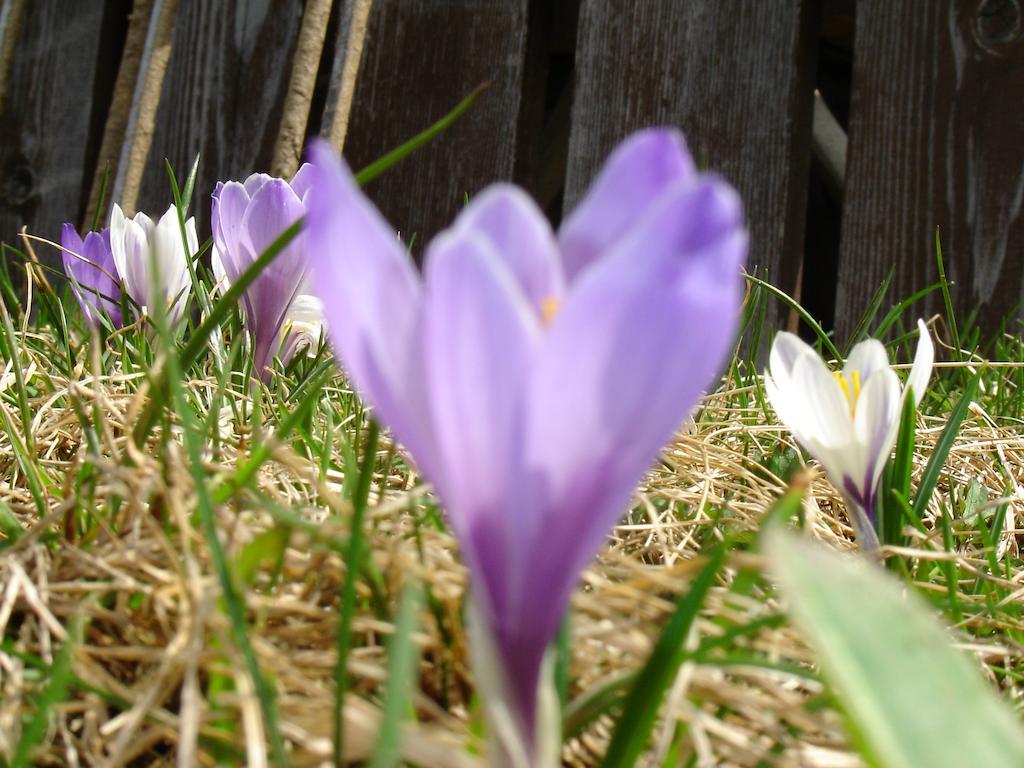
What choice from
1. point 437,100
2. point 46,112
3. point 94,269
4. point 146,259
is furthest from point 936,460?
point 46,112

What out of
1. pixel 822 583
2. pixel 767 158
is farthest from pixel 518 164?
pixel 822 583

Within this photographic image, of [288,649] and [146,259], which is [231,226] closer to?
[146,259]

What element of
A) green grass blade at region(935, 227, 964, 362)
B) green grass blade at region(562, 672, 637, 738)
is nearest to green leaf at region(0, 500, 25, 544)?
green grass blade at region(562, 672, 637, 738)

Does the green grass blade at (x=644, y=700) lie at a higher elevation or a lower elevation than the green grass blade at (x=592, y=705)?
higher

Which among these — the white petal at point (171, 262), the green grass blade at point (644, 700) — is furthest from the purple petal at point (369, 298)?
the white petal at point (171, 262)

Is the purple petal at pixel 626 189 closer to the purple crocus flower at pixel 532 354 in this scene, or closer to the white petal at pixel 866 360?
the purple crocus flower at pixel 532 354

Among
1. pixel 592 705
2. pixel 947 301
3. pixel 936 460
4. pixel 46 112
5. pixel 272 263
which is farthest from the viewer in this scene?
pixel 46 112
